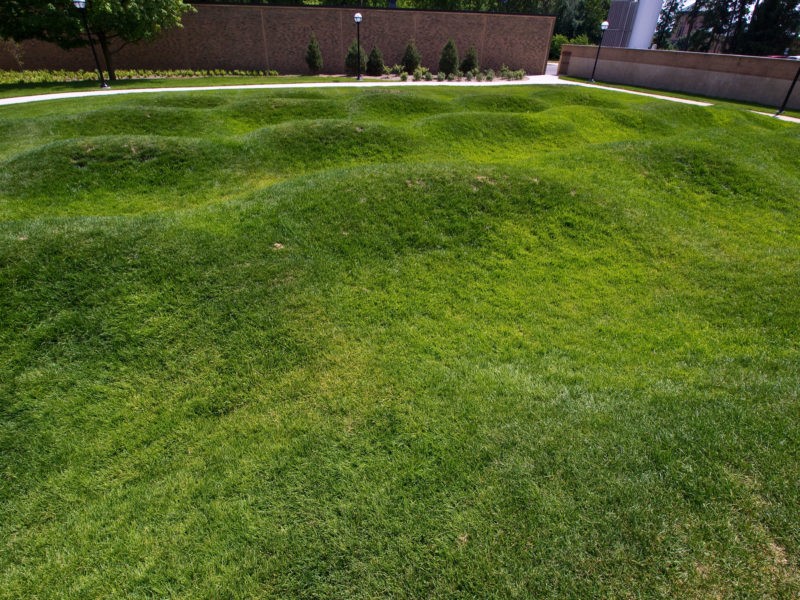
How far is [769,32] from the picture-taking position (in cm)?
4638

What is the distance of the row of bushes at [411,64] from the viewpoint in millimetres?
33062

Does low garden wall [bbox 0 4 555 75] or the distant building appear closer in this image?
low garden wall [bbox 0 4 555 75]

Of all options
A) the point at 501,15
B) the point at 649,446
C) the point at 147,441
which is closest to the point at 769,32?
the point at 501,15

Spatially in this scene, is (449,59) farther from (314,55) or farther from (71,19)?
(71,19)

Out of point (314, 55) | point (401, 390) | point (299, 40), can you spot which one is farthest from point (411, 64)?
point (401, 390)

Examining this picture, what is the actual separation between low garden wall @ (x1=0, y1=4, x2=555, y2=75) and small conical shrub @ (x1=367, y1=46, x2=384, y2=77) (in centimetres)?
316

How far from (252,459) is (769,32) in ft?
216

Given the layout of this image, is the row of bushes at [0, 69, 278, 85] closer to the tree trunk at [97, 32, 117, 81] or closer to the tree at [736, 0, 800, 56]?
the tree trunk at [97, 32, 117, 81]

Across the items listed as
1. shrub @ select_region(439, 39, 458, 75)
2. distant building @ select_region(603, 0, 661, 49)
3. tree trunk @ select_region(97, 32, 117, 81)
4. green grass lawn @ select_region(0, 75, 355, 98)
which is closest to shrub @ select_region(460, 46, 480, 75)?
shrub @ select_region(439, 39, 458, 75)

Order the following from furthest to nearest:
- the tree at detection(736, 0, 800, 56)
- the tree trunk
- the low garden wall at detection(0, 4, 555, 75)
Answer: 1. the tree at detection(736, 0, 800, 56)
2. the low garden wall at detection(0, 4, 555, 75)
3. the tree trunk

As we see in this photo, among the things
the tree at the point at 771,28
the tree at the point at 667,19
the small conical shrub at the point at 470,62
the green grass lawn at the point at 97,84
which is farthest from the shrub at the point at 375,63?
the tree at the point at 667,19

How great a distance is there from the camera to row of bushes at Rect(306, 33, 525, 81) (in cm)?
3306

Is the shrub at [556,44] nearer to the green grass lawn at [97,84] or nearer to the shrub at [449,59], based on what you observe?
the shrub at [449,59]

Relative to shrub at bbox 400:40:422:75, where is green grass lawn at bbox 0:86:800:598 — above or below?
below
